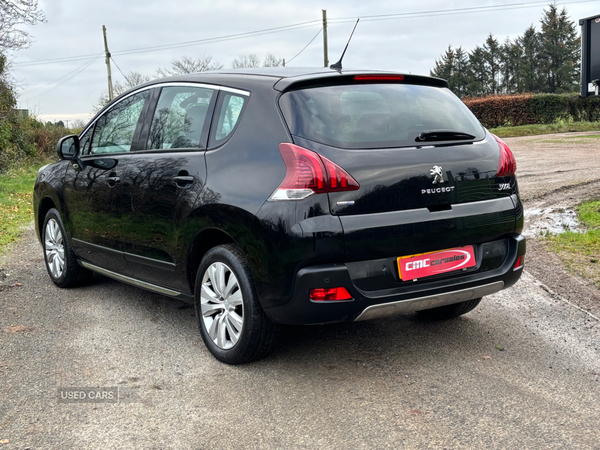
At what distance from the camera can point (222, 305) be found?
383cm

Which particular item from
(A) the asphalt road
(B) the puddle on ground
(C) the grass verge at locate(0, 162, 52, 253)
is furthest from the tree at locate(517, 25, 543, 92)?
(A) the asphalt road

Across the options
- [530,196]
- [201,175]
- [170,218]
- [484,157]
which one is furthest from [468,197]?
[530,196]

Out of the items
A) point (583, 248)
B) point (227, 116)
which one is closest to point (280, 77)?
point (227, 116)

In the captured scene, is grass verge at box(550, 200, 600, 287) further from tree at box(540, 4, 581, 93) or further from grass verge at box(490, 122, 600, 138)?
tree at box(540, 4, 581, 93)

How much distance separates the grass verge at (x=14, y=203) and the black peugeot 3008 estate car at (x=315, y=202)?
Answer: 5.05 metres

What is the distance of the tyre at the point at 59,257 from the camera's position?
568 cm

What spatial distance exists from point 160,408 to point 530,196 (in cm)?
852

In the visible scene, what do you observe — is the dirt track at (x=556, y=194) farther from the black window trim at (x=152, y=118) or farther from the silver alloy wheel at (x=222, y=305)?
the black window trim at (x=152, y=118)

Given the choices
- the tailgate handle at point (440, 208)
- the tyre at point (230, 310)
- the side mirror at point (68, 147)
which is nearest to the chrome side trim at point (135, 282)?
the tyre at point (230, 310)

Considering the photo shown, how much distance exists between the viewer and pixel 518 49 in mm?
66188

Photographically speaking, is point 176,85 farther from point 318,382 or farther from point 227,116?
point 318,382

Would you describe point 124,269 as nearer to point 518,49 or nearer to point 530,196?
point 530,196

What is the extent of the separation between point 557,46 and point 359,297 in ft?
219

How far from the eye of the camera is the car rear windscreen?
3.45 meters
